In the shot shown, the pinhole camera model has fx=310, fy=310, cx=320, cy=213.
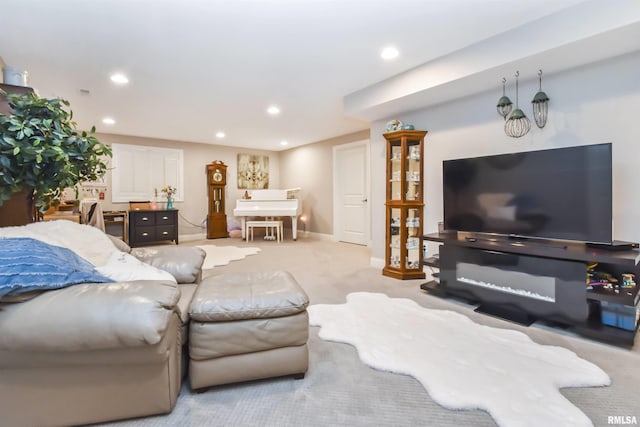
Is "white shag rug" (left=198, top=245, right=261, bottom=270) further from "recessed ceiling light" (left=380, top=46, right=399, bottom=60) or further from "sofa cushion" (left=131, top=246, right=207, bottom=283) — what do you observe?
"recessed ceiling light" (left=380, top=46, right=399, bottom=60)

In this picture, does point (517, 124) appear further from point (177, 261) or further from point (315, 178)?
point (315, 178)

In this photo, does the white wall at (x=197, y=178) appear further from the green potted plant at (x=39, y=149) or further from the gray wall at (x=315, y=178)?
the green potted plant at (x=39, y=149)

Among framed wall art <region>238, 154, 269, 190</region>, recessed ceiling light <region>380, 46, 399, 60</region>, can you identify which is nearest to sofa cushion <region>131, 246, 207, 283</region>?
recessed ceiling light <region>380, 46, 399, 60</region>

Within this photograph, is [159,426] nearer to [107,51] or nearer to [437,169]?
[107,51]

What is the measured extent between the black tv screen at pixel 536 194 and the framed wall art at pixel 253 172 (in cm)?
552

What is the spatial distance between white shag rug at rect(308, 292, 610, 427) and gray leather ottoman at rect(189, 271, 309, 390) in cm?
54

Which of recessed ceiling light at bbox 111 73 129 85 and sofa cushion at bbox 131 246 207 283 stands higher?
recessed ceiling light at bbox 111 73 129 85

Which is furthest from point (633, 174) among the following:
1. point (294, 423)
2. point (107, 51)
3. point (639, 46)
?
point (107, 51)

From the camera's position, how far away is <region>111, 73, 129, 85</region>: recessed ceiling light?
3.16m

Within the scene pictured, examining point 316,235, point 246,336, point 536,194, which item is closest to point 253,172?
point 316,235

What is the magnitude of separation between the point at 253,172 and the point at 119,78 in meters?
4.57

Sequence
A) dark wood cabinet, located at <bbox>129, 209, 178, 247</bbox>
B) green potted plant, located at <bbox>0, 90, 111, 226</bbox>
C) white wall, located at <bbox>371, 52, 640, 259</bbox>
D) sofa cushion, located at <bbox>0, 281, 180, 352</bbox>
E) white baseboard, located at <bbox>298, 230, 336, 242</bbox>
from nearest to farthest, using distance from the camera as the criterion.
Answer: sofa cushion, located at <bbox>0, 281, 180, 352</bbox> < green potted plant, located at <bbox>0, 90, 111, 226</bbox> < white wall, located at <bbox>371, 52, 640, 259</bbox> < dark wood cabinet, located at <bbox>129, 209, 178, 247</bbox> < white baseboard, located at <bbox>298, 230, 336, 242</bbox>

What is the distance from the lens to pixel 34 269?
1138 mm

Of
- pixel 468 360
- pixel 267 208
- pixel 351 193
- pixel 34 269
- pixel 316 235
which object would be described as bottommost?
pixel 468 360
